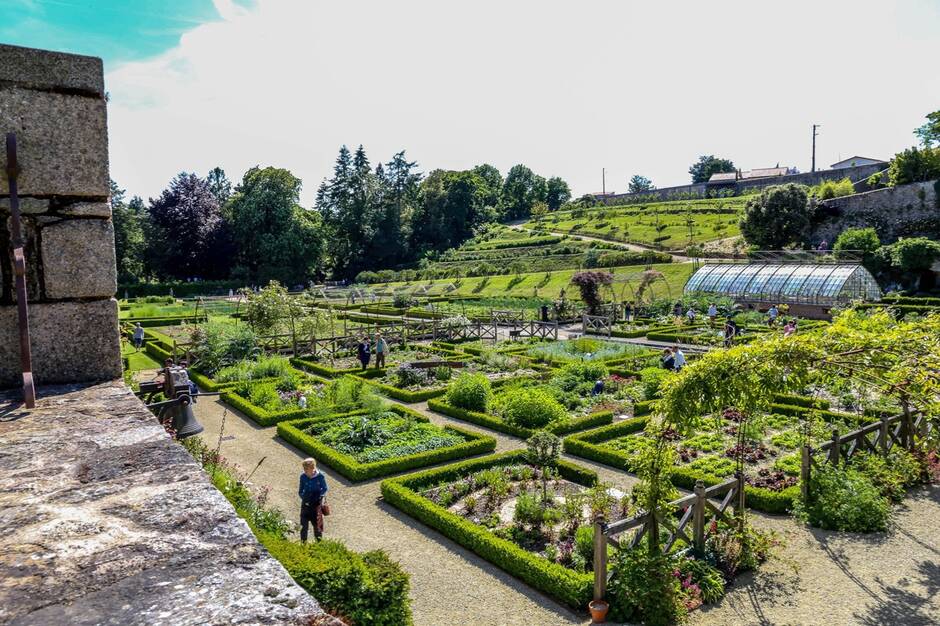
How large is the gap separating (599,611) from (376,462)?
616cm

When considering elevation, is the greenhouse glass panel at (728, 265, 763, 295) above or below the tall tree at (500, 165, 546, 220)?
below

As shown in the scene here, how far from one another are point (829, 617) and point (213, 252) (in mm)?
66301

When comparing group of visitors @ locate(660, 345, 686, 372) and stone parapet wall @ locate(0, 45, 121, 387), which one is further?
group of visitors @ locate(660, 345, 686, 372)

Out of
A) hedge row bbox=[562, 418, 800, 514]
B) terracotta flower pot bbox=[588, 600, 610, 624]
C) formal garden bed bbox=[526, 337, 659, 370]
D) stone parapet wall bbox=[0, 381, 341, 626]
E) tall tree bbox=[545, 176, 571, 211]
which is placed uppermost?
tall tree bbox=[545, 176, 571, 211]

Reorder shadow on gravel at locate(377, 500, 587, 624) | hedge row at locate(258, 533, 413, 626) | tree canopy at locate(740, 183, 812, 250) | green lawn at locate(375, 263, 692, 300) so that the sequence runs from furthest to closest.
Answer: tree canopy at locate(740, 183, 812, 250) < green lawn at locate(375, 263, 692, 300) < shadow on gravel at locate(377, 500, 587, 624) < hedge row at locate(258, 533, 413, 626)

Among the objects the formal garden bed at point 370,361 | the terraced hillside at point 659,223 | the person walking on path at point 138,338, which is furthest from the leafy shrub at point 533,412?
the terraced hillside at point 659,223

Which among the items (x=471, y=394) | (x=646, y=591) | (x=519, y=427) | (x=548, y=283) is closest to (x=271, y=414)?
(x=471, y=394)

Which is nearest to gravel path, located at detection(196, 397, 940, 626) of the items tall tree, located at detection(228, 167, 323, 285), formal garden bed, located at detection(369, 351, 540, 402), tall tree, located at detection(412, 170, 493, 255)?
formal garden bed, located at detection(369, 351, 540, 402)

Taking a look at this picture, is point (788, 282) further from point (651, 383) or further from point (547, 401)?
point (547, 401)

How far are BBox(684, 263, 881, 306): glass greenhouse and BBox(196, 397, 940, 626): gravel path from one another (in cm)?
2747

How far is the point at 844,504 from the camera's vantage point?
9703 mm

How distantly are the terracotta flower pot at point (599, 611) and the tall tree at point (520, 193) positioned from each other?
10420cm

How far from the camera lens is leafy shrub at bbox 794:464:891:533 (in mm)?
9539

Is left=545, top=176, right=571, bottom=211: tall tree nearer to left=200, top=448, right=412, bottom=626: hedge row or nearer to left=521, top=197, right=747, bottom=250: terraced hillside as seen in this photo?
left=521, top=197, right=747, bottom=250: terraced hillside
